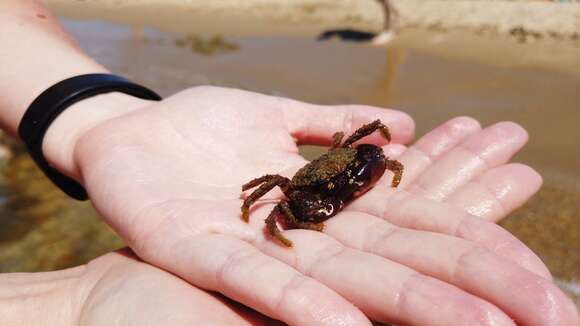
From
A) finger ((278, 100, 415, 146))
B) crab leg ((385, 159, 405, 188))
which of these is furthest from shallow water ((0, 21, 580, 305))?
crab leg ((385, 159, 405, 188))

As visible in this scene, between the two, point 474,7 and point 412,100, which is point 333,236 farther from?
point 474,7

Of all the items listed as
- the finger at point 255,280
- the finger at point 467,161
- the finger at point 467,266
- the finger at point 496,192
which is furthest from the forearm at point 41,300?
the finger at point 496,192

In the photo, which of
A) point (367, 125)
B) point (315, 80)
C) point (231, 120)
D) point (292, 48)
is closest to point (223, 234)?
point (231, 120)

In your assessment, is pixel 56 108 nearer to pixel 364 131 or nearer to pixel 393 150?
pixel 364 131

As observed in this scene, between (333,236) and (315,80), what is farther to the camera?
(315,80)

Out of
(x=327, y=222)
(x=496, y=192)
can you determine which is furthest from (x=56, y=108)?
(x=496, y=192)

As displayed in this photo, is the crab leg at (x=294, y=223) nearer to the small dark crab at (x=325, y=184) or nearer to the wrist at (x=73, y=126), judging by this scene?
the small dark crab at (x=325, y=184)
